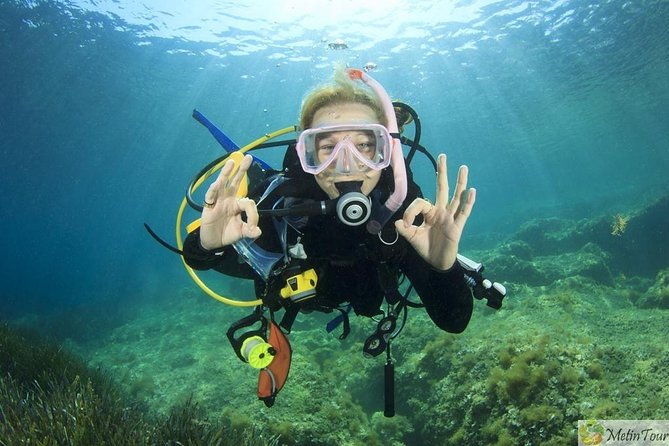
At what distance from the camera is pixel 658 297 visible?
9.43 m

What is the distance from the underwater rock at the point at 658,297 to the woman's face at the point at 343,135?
34.5 ft

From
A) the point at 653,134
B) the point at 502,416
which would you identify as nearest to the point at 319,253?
the point at 502,416

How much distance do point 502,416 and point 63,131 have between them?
39739 millimetres

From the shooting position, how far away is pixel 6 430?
309 cm

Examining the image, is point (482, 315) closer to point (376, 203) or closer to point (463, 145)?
point (376, 203)

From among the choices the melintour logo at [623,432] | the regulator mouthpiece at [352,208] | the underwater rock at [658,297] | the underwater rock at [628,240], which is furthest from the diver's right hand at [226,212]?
the underwater rock at [628,240]

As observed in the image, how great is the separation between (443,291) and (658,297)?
32.3ft

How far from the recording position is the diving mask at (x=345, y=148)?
3.04 metres

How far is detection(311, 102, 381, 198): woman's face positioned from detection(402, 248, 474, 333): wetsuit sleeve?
→ 895 mm

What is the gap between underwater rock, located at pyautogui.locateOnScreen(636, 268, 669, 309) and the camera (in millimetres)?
9258

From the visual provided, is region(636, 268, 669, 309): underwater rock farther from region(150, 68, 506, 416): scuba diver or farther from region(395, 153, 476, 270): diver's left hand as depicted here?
region(395, 153, 476, 270): diver's left hand

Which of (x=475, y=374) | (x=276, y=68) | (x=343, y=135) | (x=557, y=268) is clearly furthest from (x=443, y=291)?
(x=276, y=68)

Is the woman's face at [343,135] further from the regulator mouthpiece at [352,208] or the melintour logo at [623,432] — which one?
the melintour logo at [623,432]

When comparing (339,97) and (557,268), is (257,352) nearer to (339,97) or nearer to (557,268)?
(339,97)
